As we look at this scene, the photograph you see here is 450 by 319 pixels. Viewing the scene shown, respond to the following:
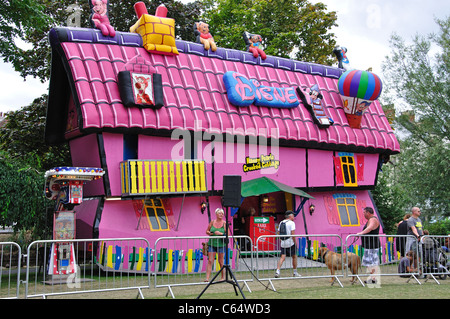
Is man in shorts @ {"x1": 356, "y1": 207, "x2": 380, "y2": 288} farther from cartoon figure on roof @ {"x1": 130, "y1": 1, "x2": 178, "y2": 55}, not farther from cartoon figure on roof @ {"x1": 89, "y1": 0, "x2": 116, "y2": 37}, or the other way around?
cartoon figure on roof @ {"x1": 89, "y1": 0, "x2": 116, "y2": 37}

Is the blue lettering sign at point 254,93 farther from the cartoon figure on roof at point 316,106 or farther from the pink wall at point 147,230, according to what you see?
the pink wall at point 147,230

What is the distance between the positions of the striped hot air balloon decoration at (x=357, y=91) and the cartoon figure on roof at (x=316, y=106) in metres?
0.99

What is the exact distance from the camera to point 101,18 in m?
15.8

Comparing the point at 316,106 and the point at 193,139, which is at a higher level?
the point at 316,106

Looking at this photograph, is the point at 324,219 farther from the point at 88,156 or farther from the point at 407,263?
the point at 88,156

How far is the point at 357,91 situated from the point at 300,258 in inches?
307

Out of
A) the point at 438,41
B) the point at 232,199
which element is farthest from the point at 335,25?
the point at 232,199

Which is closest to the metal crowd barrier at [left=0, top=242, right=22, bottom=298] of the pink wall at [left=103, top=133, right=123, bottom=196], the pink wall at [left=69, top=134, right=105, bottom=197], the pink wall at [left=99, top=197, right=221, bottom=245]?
the pink wall at [left=99, top=197, right=221, bottom=245]

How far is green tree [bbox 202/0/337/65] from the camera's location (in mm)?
28062

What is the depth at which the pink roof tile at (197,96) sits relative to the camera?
1451 cm

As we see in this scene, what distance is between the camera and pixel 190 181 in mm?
15211

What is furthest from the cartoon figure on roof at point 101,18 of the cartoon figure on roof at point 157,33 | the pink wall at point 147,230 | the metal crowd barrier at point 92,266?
the metal crowd barrier at point 92,266

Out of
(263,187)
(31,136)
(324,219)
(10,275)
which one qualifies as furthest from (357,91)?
(10,275)

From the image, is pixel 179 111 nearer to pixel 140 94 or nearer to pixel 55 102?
pixel 140 94
